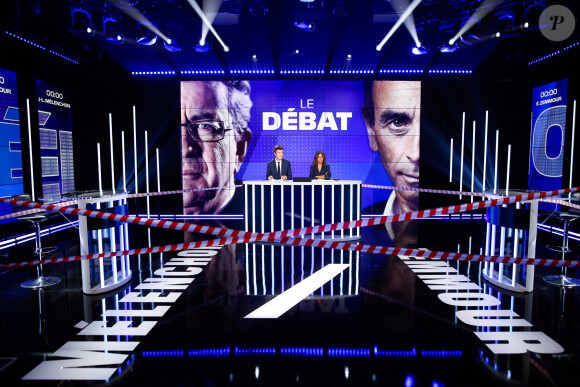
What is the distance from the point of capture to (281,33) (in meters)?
6.43

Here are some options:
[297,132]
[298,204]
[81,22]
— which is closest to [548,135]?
[297,132]

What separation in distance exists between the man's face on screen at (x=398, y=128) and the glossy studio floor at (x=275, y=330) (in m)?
3.86

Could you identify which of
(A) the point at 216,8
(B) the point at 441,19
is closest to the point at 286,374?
(A) the point at 216,8

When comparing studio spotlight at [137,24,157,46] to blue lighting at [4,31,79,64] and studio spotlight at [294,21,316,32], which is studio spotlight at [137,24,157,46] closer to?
blue lighting at [4,31,79,64]

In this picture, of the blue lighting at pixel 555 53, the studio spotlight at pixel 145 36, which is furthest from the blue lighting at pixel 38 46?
the blue lighting at pixel 555 53

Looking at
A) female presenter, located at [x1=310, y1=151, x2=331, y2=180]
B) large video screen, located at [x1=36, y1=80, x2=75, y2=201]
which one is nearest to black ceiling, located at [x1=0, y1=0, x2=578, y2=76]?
large video screen, located at [x1=36, y1=80, x2=75, y2=201]

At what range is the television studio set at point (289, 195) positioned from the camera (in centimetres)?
250

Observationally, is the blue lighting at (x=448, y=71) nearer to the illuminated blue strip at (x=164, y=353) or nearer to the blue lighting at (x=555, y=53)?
the blue lighting at (x=555, y=53)

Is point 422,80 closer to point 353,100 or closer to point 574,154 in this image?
point 353,100

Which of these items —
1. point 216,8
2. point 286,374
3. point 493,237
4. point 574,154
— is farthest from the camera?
point 574,154

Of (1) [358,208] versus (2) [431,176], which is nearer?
(1) [358,208]

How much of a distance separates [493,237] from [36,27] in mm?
6796

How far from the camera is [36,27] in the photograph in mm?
5508

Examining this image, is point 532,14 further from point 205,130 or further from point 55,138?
point 55,138
